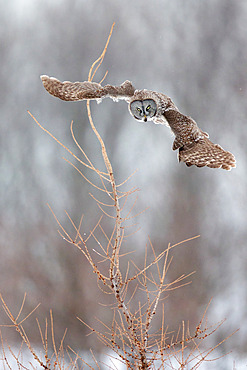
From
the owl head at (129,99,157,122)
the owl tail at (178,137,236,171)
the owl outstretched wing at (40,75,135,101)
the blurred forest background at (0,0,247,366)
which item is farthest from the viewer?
the blurred forest background at (0,0,247,366)

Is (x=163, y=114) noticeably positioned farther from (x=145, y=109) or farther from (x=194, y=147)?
(x=194, y=147)

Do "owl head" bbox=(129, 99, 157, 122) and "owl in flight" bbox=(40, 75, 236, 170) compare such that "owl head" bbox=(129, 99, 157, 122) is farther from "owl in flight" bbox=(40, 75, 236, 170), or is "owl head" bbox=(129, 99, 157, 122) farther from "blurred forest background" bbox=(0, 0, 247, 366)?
"blurred forest background" bbox=(0, 0, 247, 366)

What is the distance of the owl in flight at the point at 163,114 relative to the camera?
8.18 feet

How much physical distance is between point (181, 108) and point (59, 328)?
139 inches

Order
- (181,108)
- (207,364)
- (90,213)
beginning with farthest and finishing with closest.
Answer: (90,213) < (181,108) < (207,364)

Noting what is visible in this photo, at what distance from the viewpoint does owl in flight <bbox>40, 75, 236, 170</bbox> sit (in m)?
2.49

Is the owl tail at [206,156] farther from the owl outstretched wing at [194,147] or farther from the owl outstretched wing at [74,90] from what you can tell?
the owl outstretched wing at [74,90]

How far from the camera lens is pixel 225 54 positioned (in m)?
5.56

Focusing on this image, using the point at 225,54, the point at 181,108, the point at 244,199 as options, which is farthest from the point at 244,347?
the point at 225,54

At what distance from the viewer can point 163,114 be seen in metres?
3.08

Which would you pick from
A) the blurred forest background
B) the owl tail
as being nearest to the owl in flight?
the owl tail

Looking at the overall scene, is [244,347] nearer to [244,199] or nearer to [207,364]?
[207,364]

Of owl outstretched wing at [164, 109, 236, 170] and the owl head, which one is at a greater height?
the owl head

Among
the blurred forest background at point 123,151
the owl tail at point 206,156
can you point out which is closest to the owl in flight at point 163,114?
the owl tail at point 206,156
